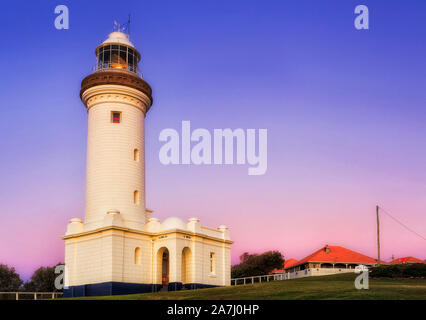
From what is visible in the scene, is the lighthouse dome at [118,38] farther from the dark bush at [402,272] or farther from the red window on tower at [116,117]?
the dark bush at [402,272]

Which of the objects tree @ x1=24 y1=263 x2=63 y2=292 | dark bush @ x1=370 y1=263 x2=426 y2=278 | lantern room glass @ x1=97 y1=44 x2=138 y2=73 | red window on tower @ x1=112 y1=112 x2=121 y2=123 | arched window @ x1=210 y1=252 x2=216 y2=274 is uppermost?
lantern room glass @ x1=97 y1=44 x2=138 y2=73

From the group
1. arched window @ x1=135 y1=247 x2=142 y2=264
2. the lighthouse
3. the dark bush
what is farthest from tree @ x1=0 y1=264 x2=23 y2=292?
the dark bush

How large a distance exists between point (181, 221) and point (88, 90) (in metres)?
11.8

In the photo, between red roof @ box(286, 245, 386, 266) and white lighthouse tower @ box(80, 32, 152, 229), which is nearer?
white lighthouse tower @ box(80, 32, 152, 229)

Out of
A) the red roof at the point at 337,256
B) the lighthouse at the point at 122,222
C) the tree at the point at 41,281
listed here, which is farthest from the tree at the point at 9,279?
the red roof at the point at 337,256

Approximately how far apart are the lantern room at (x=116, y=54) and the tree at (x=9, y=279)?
28788mm

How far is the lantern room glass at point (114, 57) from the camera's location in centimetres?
3791

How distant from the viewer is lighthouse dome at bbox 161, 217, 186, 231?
35072mm

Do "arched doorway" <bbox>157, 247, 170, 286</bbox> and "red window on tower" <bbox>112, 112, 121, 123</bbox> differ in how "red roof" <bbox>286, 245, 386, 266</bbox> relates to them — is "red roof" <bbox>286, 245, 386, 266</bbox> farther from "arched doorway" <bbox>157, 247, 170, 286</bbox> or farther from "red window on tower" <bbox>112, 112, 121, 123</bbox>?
"red window on tower" <bbox>112, 112, 121, 123</bbox>

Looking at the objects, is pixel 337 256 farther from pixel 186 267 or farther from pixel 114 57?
pixel 114 57

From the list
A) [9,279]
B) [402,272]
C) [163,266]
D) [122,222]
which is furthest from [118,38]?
[9,279]
